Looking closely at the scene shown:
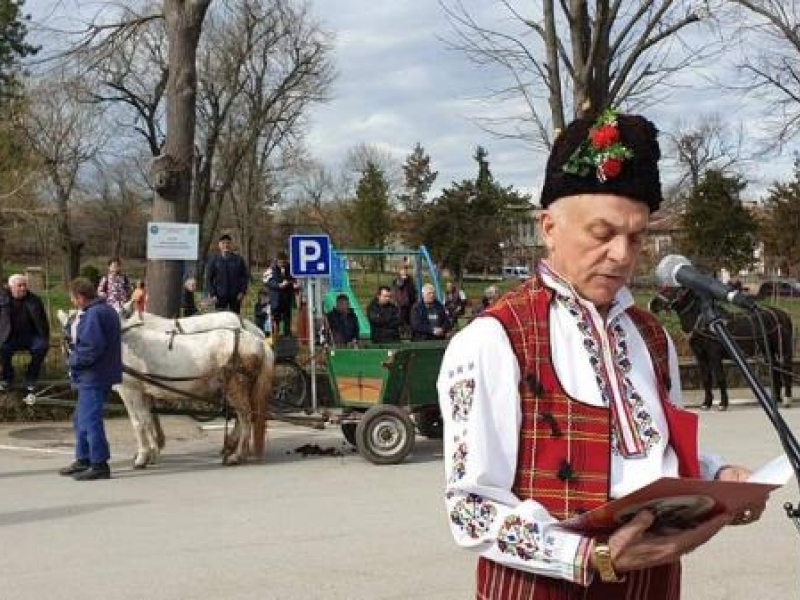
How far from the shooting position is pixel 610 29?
18156 millimetres

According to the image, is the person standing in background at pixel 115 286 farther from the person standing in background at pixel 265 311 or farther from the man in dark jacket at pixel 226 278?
the person standing in background at pixel 265 311

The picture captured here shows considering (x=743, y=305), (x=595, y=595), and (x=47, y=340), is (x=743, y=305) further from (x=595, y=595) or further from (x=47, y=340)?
(x=47, y=340)

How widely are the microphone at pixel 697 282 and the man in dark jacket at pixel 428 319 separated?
13.5 meters

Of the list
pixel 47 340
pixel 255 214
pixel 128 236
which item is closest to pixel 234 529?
pixel 47 340

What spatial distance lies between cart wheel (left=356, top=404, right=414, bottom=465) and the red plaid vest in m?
8.40

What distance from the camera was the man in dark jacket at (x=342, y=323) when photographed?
16609 mm

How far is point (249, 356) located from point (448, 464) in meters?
8.94

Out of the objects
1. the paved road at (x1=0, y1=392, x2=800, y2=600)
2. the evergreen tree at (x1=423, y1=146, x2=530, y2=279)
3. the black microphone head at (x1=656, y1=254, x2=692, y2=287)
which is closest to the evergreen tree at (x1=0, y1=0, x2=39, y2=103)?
the evergreen tree at (x1=423, y1=146, x2=530, y2=279)

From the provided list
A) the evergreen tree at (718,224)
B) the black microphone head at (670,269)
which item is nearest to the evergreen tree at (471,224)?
the evergreen tree at (718,224)

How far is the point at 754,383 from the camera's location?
2637mm

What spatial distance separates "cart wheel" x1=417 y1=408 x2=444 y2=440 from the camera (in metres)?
12.3

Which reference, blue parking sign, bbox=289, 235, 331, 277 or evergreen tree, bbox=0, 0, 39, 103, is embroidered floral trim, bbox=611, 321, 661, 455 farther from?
evergreen tree, bbox=0, 0, 39, 103

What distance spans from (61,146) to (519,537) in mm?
51766

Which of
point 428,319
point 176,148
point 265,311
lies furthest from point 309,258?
point 265,311
